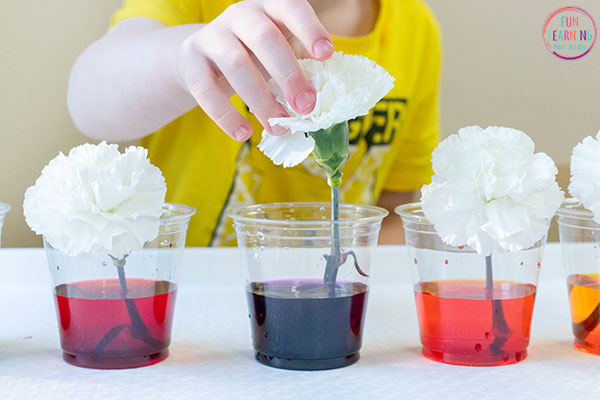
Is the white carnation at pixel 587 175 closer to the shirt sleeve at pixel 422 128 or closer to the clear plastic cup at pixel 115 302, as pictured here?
the clear plastic cup at pixel 115 302

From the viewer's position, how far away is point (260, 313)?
1.69 ft

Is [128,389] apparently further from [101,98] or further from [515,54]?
[515,54]

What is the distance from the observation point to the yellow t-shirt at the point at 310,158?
1133 mm

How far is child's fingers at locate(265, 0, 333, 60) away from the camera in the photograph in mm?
473

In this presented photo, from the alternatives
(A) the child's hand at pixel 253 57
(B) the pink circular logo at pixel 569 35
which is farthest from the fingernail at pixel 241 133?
(B) the pink circular logo at pixel 569 35

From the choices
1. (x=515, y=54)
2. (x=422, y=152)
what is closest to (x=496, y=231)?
(x=422, y=152)

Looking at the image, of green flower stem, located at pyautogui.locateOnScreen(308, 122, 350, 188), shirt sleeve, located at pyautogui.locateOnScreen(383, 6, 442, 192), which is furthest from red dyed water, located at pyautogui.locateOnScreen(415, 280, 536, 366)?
shirt sleeve, located at pyautogui.locateOnScreen(383, 6, 442, 192)

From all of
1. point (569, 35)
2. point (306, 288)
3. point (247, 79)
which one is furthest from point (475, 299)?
point (569, 35)

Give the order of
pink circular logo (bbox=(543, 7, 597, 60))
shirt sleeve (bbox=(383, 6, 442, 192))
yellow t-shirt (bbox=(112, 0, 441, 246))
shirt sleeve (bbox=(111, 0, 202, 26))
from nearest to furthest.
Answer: pink circular logo (bbox=(543, 7, 597, 60)) → shirt sleeve (bbox=(111, 0, 202, 26)) → yellow t-shirt (bbox=(112, 0, 441, 246)) → shirt sleeve (bbox=(383, 6, 442, 192))

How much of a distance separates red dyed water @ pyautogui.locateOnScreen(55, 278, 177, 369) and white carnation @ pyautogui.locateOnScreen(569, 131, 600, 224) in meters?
0.30

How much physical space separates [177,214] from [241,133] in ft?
0.25

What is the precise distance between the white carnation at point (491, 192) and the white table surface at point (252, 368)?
0.30ft

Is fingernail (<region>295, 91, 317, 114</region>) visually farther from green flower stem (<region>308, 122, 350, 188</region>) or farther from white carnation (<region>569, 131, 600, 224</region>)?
white carnation (<region>569, 131, 600, 224</region>)

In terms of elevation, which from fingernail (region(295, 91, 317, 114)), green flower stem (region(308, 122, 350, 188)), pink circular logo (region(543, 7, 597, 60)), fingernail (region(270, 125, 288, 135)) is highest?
pink circular logo (region(543, 7, 597, 60))
